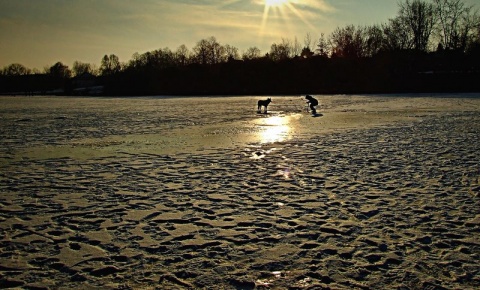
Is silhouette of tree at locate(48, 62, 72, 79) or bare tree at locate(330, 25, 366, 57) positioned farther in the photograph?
silhouette of tree at locate(48, 62, 72, 79)

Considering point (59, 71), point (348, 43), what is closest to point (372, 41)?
point (348, 43)

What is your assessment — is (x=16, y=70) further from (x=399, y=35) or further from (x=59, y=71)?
(x=399, y=35)

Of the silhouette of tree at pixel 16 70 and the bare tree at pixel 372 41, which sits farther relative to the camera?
the silhouette of tree at pixel 16 70

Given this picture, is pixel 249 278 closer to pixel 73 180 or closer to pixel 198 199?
pixel 198 199

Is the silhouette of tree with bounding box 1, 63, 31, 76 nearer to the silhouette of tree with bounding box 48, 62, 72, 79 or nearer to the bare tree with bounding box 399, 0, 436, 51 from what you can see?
the silhouette of tree with bounding box 48, 62, 72, 79

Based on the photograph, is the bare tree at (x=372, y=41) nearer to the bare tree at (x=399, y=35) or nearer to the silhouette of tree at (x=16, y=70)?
the bare tree at (x=399, y=35)

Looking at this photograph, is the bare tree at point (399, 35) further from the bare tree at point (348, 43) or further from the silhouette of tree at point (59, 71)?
the silhouette of tree at point (59, 71)

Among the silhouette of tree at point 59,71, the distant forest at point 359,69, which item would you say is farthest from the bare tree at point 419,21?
the silhouette of tree at point 59,71

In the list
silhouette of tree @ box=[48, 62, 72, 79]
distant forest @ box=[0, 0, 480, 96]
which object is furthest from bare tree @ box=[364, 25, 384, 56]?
silhouette of tree @ box=[48, 62, 72, 79]

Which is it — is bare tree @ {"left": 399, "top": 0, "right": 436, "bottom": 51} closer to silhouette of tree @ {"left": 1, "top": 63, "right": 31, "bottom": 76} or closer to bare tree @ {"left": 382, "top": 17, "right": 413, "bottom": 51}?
bare tree @ {"left": 382, "top": 17, "right": 413, "bottom": 51}

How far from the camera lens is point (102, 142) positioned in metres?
12.1

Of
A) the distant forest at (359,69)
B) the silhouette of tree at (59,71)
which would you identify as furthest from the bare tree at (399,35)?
the silhouette of tree at (59,71)

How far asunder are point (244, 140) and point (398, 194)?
23.0 feet

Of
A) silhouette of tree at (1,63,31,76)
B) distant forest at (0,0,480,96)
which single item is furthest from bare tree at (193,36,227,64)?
silhouette of tree at (1,63,31,76)
